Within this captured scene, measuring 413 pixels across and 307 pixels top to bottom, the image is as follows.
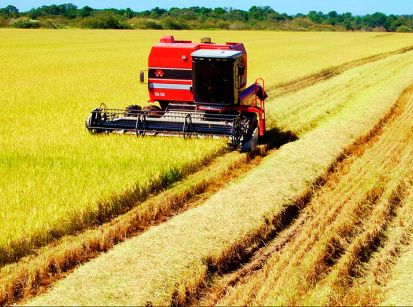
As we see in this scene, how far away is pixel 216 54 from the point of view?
41.8ft

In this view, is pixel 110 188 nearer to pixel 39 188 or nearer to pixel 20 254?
pixel 39 188

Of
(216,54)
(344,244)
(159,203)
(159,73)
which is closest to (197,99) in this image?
(216,54)

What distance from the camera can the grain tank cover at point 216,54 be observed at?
41.4 feet

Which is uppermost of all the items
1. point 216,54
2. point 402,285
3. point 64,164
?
point 216,54

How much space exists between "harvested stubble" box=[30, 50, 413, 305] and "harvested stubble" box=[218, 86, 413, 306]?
18.1 inches

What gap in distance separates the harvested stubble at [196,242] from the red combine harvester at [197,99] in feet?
3.95

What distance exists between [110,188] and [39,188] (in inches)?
42.1

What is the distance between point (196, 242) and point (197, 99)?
635cm

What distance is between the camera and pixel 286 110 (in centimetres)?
1791

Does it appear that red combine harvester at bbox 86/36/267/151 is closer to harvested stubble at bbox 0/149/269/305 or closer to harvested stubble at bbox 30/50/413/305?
harvested stubble at bbox 30/50/413/305

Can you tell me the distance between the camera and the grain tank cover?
12609mm

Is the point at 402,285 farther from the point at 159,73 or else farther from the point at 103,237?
the point at 159,73

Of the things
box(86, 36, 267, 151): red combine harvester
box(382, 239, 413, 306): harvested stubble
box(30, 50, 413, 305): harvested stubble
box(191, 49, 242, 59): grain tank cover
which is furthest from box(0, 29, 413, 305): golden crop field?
box(191, 49, 242, 59): grain tank cover

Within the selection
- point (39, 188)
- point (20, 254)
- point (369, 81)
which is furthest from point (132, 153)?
point (369, 81)
